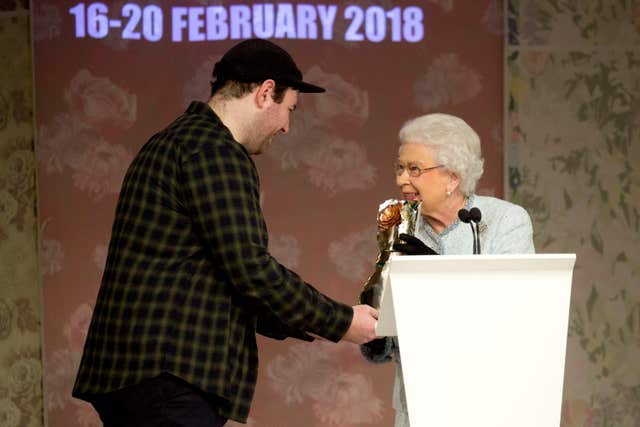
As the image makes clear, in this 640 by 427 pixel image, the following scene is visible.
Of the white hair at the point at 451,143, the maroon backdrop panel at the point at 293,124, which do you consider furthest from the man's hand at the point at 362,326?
the maroon backdrop panel at the point at 293,124

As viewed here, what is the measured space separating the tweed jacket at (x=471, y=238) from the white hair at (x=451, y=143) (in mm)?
83

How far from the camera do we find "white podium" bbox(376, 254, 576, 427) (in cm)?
182

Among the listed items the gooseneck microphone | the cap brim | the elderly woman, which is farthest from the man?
the elderly woman

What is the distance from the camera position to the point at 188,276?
77.3 inches

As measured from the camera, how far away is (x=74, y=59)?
4.09 metres

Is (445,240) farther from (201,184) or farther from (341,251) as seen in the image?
(341,251)

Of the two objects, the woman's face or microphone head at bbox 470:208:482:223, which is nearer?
microphone head at bbox 470:208:482:223

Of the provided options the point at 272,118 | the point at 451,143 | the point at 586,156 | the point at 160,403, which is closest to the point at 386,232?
the point at 451,143

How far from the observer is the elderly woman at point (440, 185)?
2465 millimetres

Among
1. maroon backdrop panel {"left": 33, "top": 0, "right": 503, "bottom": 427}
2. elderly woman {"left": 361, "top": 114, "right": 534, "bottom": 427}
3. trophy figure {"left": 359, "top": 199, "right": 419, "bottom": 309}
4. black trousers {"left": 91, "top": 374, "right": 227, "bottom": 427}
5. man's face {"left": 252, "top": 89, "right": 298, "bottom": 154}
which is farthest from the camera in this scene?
maroon backdrop panel {"left": 33, "top": 0, "right": 503, "bottom": 427}

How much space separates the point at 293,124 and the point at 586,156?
1.33m

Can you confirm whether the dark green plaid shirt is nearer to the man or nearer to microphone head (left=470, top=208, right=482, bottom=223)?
the man

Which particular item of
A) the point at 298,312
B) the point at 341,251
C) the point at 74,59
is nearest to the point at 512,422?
the point at 298,312

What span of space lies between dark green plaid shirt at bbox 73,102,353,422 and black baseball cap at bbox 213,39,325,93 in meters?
0.17
